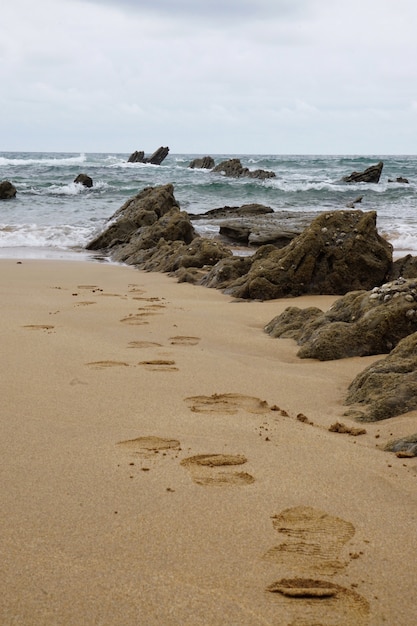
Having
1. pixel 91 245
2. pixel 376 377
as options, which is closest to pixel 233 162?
pixel 91 245

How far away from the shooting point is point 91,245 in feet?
45.5

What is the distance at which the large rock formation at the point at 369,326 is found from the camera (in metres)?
4.66

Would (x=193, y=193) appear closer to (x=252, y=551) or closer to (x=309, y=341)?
(x=309, y=341)

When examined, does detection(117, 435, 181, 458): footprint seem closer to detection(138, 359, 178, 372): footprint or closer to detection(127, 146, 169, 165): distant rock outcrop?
detection(138, 359, 178, 372): footprint

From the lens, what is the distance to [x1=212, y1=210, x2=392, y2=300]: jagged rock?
784 centimetres

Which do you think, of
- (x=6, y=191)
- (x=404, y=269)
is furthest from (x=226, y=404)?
(x=6, y=191)

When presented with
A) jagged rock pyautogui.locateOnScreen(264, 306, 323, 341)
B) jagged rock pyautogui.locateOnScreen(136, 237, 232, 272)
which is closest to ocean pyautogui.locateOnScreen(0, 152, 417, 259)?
jagged rock pyautogui.locateOnScreen(136, 237, 232, 272)

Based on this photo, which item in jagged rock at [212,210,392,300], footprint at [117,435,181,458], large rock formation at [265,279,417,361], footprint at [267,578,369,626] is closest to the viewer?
footprint at [267,578,369,626]

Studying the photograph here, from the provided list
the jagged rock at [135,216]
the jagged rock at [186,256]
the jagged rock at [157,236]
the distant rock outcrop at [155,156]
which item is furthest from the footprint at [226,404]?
the distant rock outcrop at [155,156]

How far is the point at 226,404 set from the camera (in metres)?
3.62

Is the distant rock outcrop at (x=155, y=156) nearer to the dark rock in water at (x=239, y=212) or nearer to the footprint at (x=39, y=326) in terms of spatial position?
the dark rock in water at (x=239, y=212)

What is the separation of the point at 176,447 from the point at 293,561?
3.13ft

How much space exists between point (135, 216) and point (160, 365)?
10272mm

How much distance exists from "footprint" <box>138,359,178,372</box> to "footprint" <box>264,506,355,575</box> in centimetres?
196
